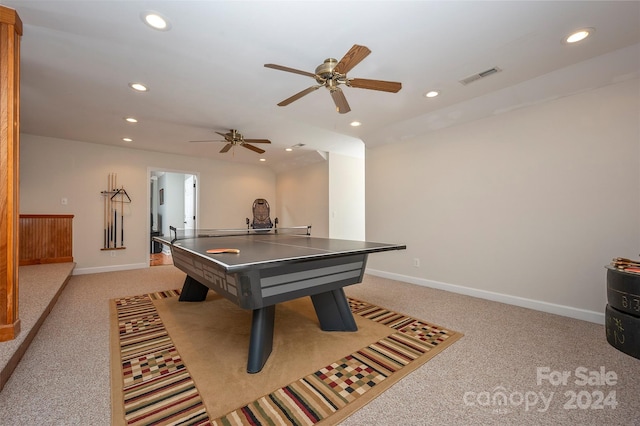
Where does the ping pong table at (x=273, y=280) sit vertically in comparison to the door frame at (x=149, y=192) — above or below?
below

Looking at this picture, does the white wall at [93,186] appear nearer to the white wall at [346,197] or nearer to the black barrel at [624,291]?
the white wall at [346,197]

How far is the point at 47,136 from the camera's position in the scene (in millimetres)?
4812

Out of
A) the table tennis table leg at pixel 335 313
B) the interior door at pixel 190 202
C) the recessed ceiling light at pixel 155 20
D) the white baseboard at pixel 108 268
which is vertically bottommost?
the white baseboard at pixel 108 268

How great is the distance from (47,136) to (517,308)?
7.56 metres

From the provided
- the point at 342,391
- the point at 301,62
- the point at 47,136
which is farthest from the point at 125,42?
the point at 47,136

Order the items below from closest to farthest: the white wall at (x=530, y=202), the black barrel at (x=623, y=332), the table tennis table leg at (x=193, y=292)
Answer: the black barrel at (x=623, y=332) < the white wall at (x=530, y=202) < the table tennis table leg at (x=193, y=292)

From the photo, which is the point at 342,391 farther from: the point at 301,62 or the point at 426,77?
the point at 426,77

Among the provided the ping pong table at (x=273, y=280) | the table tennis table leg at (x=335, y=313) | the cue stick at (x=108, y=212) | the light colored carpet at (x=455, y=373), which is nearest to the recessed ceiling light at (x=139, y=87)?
the ping pong table at (x=273, y=280)

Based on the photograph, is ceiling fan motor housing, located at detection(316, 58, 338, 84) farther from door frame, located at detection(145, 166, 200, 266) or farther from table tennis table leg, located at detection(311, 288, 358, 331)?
door frame, located at detection(145, 166, 200, 266)

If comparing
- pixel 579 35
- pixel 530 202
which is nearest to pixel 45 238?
pixel 530 202

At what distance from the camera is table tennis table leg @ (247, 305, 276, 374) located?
1884mm

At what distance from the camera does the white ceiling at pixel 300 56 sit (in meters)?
1.91

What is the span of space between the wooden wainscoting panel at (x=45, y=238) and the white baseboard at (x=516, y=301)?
5797mm

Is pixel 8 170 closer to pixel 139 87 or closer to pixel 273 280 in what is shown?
pixel 139 87
